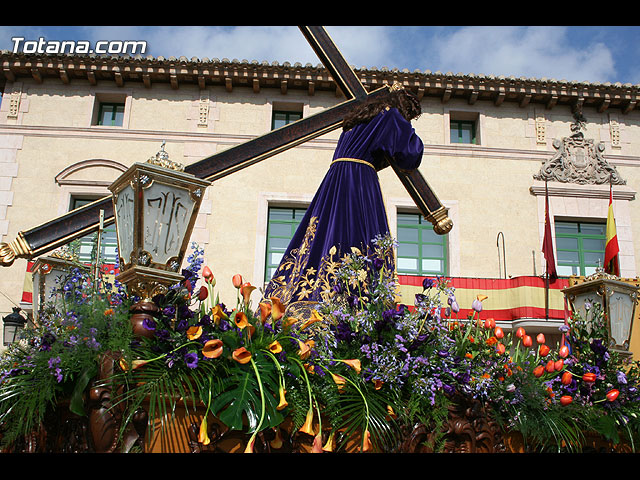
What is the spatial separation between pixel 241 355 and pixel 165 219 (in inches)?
32.6

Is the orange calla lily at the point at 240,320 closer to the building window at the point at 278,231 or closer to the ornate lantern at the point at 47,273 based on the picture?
the ornate lantern at the point at 47,273

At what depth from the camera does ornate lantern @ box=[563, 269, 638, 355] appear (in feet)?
16.9

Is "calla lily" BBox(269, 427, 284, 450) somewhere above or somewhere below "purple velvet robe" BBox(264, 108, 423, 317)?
below

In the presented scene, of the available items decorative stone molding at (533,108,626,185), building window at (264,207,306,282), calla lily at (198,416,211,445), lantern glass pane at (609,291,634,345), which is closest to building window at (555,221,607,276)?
decorative stone molding at (533,108,626,185)

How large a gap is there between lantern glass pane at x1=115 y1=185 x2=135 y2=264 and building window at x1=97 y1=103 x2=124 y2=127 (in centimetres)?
1470

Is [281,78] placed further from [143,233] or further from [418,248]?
[143,233]

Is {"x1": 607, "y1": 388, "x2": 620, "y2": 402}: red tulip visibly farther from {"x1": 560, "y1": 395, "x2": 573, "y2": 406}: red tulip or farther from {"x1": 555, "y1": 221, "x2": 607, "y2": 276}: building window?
{"x1": 555, "y1": 221, "x2": 607, "y2": 276}: building window

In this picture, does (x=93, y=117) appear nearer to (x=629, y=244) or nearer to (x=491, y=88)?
(x=491, y=88)

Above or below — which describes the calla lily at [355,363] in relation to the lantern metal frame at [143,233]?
below

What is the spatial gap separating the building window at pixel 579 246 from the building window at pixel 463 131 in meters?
3.22

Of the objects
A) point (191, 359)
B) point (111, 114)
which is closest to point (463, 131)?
point (111, 114)

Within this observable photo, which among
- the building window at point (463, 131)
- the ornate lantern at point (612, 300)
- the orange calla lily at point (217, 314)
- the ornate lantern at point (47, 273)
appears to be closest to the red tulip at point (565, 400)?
the orange calla lily at point (217, 314)

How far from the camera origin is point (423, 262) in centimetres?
1606

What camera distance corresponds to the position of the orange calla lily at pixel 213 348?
2.57 m
